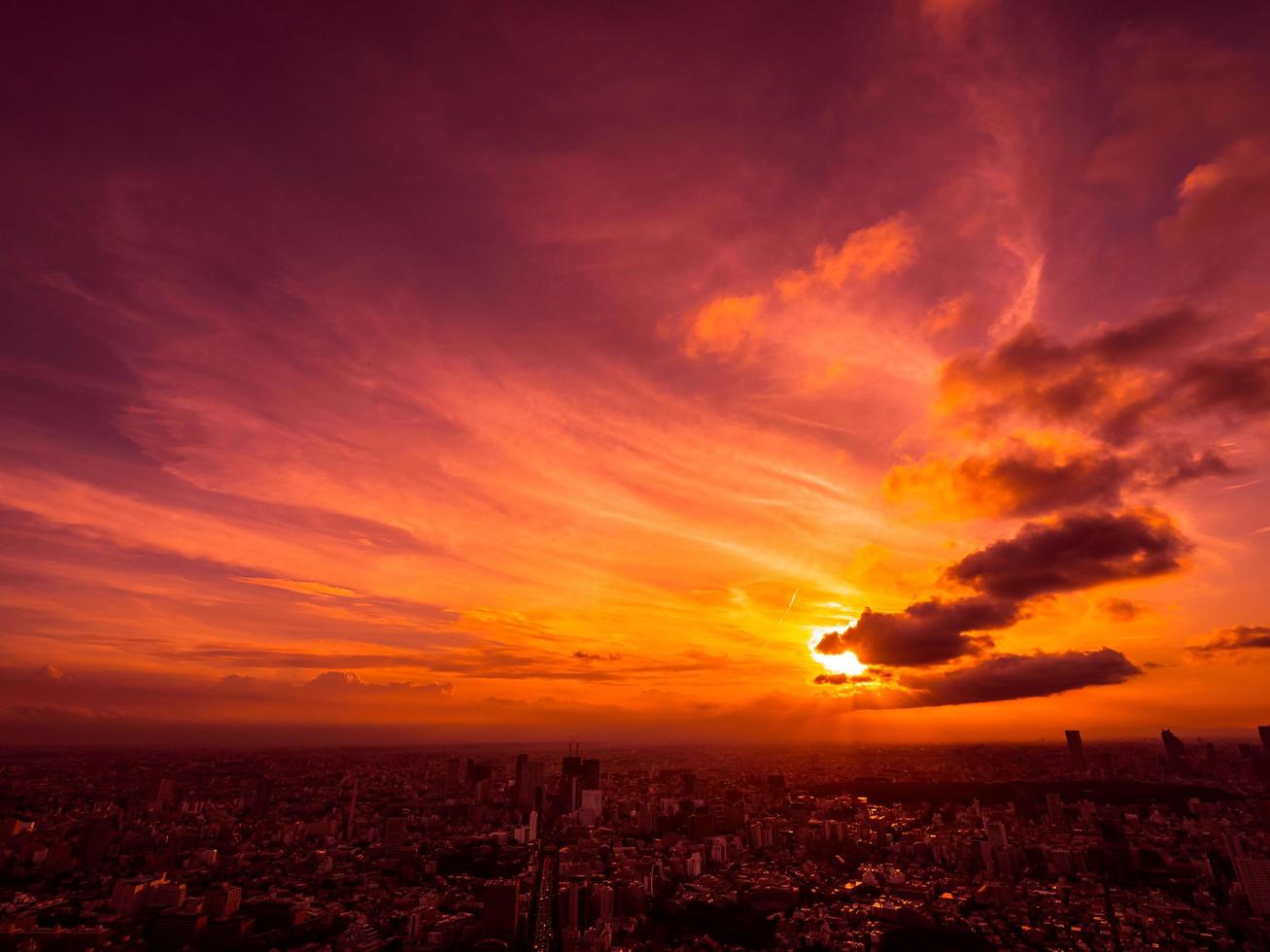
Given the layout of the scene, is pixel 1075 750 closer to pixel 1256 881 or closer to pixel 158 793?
pixel 1256 881

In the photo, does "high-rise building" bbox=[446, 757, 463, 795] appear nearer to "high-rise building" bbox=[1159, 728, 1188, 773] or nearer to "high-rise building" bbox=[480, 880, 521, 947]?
"high-rise building" bbox=[480, 880, 521, 947]

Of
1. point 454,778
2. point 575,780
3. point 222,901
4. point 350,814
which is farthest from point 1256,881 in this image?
point 454,778

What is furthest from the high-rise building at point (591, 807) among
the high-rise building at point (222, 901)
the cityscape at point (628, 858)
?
the high-rise building at point (222, 901)

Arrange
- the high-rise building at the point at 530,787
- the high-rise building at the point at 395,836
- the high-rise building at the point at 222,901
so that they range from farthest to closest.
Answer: the high-rise building at the point at 530,787 < the high-rise building at the point at 395,836 < the high-rise building at the point at 222,901

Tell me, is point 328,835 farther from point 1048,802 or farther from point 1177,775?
point 1177,775

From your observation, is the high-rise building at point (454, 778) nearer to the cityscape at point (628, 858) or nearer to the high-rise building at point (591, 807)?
the cityscape at point (628, 858)

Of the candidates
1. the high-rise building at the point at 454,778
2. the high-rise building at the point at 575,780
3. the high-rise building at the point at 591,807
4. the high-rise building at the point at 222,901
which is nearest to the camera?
the high-rise building at the point at 222,901
